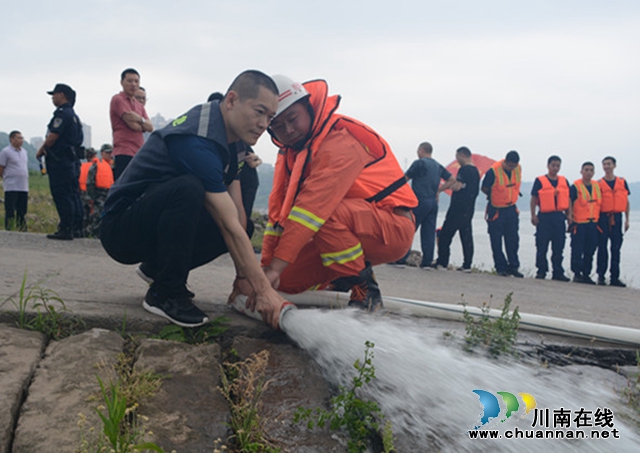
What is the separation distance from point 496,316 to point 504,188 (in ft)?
19.5

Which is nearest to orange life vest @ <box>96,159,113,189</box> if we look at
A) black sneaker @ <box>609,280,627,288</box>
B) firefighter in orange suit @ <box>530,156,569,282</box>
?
firefighter in orange suit @ <box>530,156,569,282</box>

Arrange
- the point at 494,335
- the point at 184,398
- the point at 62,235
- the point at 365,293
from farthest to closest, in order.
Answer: the point at 62,235 → the point at 365,293 → the point at 494,335 → the point at 184,398

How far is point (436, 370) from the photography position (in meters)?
2.25

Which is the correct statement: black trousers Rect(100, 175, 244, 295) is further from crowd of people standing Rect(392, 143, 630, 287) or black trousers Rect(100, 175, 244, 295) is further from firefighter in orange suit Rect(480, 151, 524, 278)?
firefighter in orange suit Rect(480, 151, 524, 278)

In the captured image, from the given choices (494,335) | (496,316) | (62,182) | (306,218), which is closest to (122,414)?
(306,218)

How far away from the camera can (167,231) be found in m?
2.78

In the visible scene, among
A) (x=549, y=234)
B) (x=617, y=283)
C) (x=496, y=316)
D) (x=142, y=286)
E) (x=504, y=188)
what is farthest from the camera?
(x=549, y=234)

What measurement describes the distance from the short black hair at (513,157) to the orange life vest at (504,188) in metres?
0.16

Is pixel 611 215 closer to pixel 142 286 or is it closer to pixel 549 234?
pixel 549 234

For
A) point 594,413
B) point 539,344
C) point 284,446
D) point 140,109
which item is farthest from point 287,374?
point 140,109

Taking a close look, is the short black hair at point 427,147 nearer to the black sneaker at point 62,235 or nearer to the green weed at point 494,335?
the black sneaker at point 62,235

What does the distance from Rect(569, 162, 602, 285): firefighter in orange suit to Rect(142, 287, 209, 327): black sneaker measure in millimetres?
7978

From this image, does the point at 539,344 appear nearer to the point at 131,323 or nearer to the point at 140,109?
the point at 131,323

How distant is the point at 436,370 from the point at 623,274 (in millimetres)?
8788
